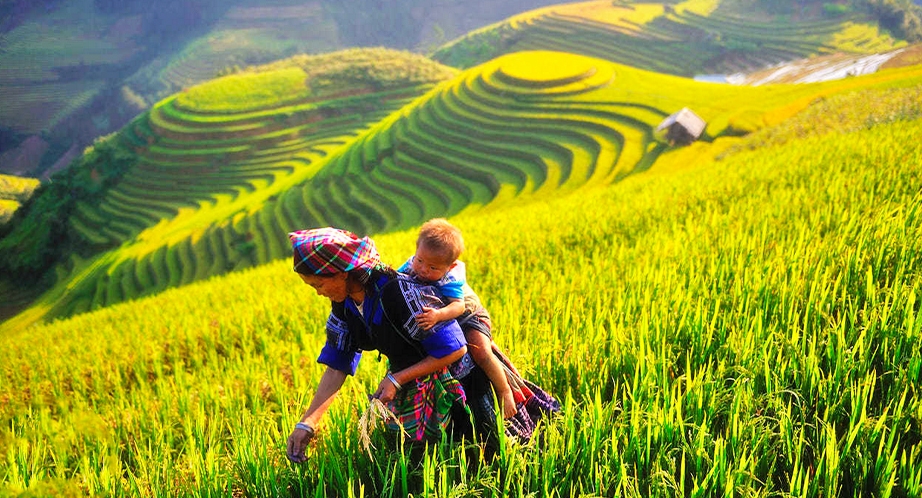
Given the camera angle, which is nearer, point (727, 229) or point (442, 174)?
point (727, 229)

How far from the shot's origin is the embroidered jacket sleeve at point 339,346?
157 cm

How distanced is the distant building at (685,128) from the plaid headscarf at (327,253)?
29.1 m

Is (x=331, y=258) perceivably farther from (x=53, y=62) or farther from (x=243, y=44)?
(x=243, y=44)

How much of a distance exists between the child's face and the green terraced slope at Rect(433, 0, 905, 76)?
7875cm

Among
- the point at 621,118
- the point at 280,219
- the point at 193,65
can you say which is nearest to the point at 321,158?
the point at 280,219

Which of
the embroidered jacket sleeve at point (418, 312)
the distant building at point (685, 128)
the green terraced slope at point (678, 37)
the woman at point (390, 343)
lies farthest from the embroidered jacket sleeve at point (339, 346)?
the green terraced slope at point (678, 37)

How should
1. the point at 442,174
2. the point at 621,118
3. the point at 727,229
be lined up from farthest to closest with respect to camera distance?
the point at 442,174 → the point at 621,118 → the point at 727,229

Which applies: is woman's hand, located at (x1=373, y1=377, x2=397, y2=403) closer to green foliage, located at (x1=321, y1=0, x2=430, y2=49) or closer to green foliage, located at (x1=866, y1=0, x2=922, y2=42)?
green foliage, located at (x1=866, y1=0, x2=922, y2=42)

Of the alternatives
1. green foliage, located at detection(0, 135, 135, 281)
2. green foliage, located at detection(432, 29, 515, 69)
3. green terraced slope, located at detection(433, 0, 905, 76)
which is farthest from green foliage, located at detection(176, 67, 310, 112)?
green terraced slope, located at detection(433, 0, 905, 76)

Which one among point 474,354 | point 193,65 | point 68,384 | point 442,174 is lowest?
point 442,174

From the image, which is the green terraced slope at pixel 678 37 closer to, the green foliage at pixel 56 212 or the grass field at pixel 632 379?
the green foliage at pixel 56 212

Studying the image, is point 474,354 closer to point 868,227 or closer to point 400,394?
point 400,394

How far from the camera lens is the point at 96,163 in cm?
4766

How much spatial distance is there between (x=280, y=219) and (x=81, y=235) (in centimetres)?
1900
